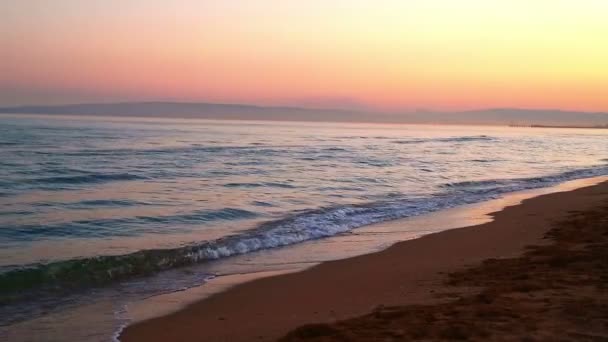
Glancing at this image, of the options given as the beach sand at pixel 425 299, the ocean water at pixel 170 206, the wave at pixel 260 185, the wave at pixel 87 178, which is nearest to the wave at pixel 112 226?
the ocean water at pixel 170 206

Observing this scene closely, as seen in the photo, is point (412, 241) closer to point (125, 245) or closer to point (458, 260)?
point (458, 260)

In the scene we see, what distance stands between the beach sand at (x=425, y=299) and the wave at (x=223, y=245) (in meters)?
1.98

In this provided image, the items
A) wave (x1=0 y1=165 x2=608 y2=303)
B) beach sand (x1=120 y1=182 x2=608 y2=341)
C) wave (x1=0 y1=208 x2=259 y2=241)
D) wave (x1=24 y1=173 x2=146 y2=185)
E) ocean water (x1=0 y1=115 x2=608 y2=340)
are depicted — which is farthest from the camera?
wave (x1=24 y1=173 x2=146 y2=185)

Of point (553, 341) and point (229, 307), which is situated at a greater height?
point (553, 341)

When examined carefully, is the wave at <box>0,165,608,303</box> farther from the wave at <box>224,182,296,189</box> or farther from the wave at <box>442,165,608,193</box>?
the wave at <box>224,182,296,189</box>

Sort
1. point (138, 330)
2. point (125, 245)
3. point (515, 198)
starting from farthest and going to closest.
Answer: point (515, 198) < point (125, 245) < point (138, 330)

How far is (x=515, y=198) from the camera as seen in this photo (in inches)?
779

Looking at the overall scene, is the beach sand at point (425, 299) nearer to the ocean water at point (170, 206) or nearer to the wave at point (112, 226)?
the ocean water at point (170, 206)

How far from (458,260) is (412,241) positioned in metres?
2.40

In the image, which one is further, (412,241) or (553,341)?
(412,241)

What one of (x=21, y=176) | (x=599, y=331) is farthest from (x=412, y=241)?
(x=21, y=176)

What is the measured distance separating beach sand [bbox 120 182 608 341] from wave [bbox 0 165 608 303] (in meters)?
1.98

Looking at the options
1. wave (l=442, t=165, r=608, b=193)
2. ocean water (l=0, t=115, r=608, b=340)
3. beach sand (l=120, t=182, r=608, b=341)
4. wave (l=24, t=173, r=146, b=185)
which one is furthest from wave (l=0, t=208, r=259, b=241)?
wave (l=442, t=165, r=608, b=193)

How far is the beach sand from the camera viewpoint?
5.40m
